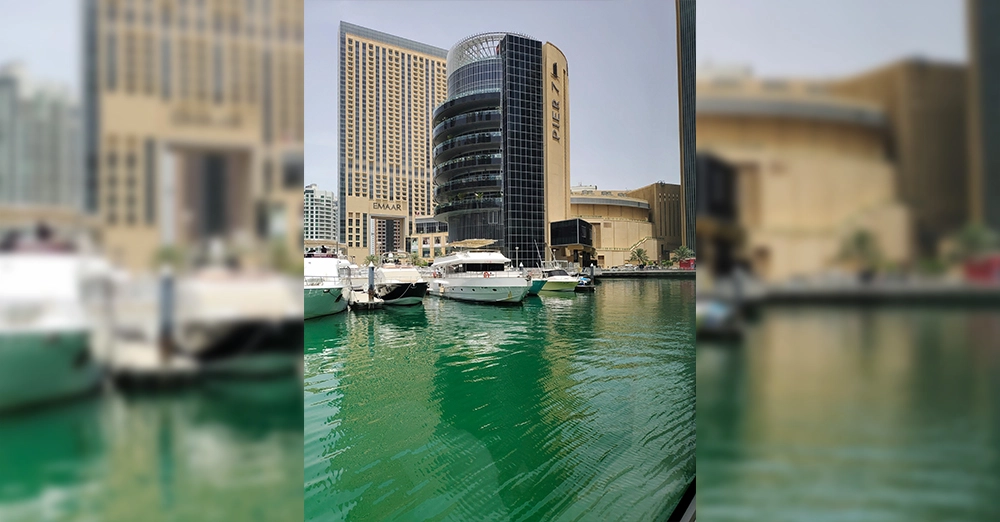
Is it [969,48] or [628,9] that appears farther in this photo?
[628,9]

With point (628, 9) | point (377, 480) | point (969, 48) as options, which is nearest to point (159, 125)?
point (969, 48)

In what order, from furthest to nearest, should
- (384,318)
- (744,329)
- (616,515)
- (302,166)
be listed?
(384,318)
(616,515)
(302,166)
(744,329)

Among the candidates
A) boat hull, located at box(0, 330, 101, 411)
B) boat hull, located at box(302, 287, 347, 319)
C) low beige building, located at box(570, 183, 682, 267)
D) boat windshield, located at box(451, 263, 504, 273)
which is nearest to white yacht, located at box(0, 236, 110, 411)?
boat hull, located at box(0, 330, 101, 411)

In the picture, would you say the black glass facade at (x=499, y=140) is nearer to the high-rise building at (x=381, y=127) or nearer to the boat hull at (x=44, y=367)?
the high-rise building at (x=381, y=127)

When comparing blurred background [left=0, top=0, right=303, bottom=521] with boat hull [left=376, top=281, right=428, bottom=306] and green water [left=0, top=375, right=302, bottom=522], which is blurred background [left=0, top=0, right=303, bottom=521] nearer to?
green water [left=0, top=375, right=302, bottom=522]

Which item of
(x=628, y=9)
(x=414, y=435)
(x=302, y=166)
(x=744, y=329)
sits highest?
(x=628, y=9)

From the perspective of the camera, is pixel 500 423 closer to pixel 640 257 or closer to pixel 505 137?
pixel 505 137

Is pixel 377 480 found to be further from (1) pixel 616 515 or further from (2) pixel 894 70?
(2) pixel 894 70
